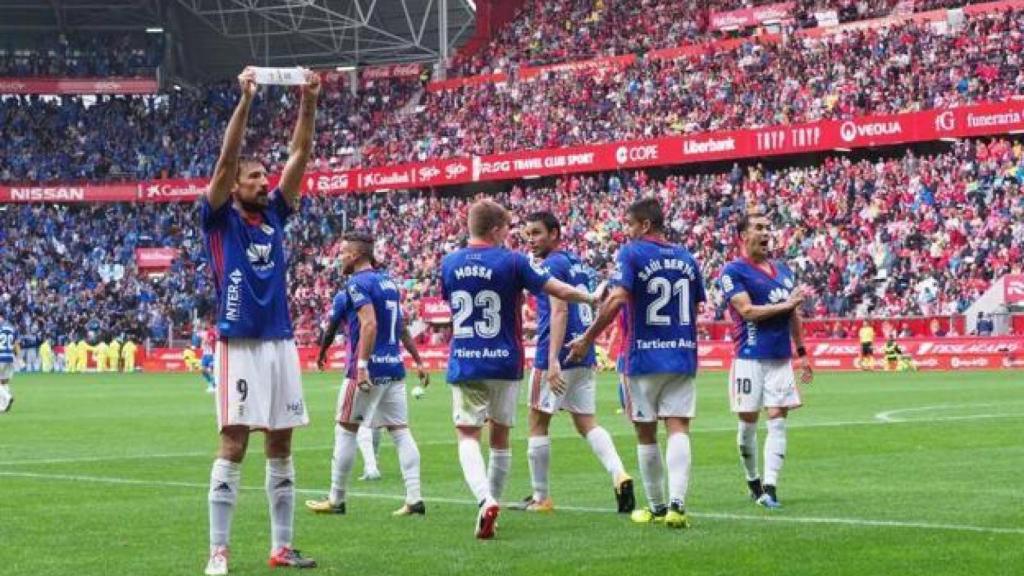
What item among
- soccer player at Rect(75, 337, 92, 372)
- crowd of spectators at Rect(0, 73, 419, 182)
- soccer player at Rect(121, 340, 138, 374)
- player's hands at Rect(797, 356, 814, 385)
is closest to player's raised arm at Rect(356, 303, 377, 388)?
player's hands at Rect(797, 356, 814, 385)

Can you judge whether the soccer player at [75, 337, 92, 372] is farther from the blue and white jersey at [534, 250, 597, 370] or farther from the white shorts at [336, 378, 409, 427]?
the blue and white jersey at [534, 250, 597, 370]

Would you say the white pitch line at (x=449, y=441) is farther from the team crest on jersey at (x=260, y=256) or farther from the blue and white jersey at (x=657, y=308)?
the team crest on jersey at (x=260, y=256)

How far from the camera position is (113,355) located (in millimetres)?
72875

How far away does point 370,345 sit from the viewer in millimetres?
15141

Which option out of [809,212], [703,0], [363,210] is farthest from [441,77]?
[809,212]

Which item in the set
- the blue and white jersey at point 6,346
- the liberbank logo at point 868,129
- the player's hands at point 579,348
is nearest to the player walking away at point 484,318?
the player's hands at point 579,348

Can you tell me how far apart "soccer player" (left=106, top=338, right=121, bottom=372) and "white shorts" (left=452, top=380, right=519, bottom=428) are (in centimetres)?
6133

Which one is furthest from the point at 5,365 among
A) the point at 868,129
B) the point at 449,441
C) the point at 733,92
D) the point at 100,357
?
the point at 100,357

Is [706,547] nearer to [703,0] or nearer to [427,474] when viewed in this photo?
Answer: [427,474]

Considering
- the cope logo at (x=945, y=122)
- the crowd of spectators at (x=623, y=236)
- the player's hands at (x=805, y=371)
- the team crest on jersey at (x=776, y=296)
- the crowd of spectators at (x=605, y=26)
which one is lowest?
the player's hands at (x=805, y=371)

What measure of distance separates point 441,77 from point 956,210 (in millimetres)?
32052

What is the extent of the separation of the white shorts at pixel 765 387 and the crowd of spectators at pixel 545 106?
42.9m

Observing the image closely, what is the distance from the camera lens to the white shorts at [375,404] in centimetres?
1538

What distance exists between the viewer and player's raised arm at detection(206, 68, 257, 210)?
10297 mm
